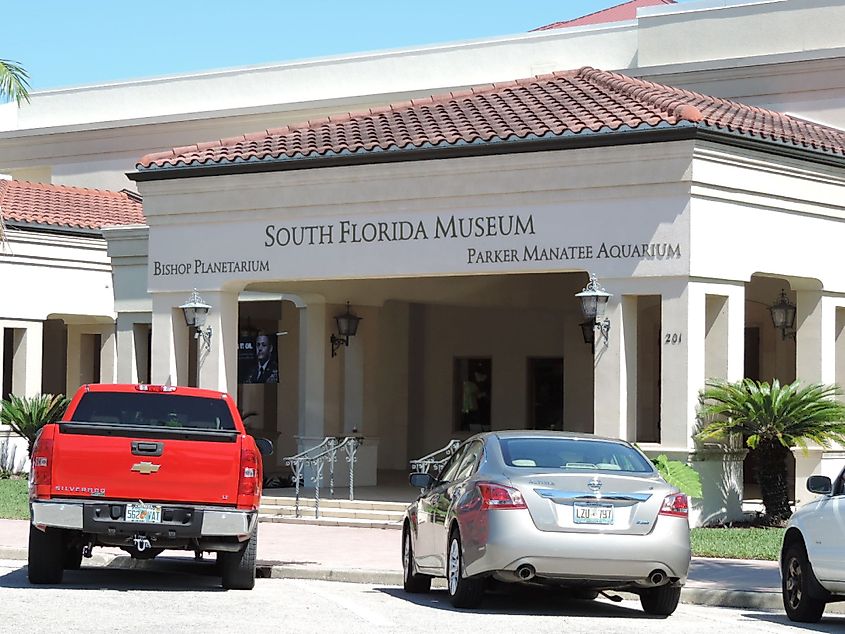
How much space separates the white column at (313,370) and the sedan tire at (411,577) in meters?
11.1

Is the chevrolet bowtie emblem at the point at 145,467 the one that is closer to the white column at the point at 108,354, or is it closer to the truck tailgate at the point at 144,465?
the truck tailgate at the point at 144,465

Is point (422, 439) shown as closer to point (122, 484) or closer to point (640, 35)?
point (640, 35)

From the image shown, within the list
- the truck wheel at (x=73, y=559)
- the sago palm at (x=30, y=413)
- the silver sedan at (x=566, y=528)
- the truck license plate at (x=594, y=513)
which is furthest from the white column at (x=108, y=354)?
the truck license plate at (x=594, y=513)

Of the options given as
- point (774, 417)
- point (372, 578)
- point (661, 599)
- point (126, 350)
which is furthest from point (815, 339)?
point (126, 350)

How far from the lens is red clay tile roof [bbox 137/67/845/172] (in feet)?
67.2

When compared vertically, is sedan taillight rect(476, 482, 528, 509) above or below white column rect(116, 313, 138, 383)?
below

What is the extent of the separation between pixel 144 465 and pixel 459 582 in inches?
116

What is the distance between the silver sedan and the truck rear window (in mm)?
3080

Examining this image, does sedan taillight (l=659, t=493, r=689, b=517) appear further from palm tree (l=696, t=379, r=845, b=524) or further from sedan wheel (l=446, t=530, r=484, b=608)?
palm tree (l=696, t=379, r=845, b=524)

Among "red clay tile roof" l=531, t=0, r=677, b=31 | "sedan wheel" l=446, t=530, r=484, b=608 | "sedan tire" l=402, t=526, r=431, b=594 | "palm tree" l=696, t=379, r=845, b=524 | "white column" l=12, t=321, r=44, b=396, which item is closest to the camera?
"sedan wheel" l=446, t=530, r=484, b=608

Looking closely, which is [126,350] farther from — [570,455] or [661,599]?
[661,599]

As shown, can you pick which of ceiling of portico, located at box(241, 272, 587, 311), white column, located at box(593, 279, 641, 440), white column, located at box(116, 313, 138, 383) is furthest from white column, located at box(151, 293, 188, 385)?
white column, located at box(593, 279, 641, 440)

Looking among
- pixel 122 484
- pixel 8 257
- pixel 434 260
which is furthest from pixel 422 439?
pixel 122 484

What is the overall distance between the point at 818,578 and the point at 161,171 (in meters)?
13.5
